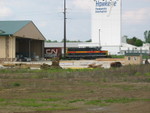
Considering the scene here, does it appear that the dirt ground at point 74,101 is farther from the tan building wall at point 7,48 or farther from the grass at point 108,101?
the tan building wall at point 7,48

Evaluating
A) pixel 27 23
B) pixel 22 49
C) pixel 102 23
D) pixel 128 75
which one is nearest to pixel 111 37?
pixel 102 23

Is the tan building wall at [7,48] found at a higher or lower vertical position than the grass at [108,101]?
higher

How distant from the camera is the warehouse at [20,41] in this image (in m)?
54.2

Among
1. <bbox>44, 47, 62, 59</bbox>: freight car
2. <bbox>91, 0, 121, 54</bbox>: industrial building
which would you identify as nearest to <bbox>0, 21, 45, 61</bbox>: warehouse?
<bbox>44, 47, 62, 59</bbox>: freight car

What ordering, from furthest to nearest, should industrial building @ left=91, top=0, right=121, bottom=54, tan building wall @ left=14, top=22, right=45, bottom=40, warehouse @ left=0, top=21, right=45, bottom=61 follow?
industrial building @ left=91, top=0, right=121, bottom=54 < tan building wall @ left=14, top=22, right=45, bottom=40 < warehouse @ left=0, top=21, right=45, bottom=61

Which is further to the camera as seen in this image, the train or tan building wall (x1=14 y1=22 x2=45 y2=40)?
the train

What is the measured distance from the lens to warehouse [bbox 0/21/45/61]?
54156 mm

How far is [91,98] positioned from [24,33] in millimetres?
46195

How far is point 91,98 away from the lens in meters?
14.2

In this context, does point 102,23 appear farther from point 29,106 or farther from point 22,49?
point 29,106

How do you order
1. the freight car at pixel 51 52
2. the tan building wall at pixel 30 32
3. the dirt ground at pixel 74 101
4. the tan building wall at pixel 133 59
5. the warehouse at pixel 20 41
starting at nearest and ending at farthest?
1. the dirt ground at pixel 74 101
2. the tan building wall at pixel 133 59
3. the warehouse at pixel 20 41
4. the tan building wall at pixel 30 32
5. the freight car at pixel 51 52

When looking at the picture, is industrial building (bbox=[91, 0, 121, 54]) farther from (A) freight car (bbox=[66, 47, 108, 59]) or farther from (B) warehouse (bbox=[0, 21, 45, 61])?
(A) freight car (bbox=[66, 47, 108, 59])

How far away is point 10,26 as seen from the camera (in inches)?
2320

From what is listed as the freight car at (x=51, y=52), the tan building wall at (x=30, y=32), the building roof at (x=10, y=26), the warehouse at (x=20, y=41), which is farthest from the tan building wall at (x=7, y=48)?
the freight car at (x=51, y=52)
